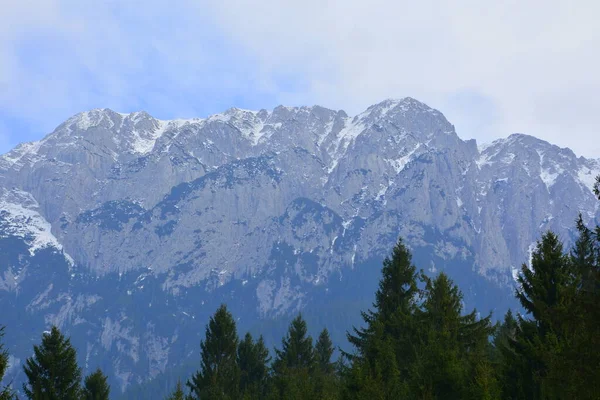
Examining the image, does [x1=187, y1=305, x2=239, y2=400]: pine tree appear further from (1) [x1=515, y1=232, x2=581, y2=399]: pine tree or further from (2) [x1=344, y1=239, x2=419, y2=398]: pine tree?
(1) [x1=515, y1=232, x2=581, y2=399]: pine tree

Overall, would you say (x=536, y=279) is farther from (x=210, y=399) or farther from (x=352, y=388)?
(x=210, y=399)

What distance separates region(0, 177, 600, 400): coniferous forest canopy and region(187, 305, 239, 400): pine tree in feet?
0.29

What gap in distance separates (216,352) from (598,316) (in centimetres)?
4152

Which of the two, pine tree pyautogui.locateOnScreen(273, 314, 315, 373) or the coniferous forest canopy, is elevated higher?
pine tree pyautogui.locateOnScreen(273, 314, 315, 373)

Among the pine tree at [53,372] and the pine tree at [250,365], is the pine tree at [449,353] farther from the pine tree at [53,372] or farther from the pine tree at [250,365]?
the pine tree at [250,365]

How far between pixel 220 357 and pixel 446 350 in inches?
1243

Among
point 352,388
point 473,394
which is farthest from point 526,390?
point 352,388

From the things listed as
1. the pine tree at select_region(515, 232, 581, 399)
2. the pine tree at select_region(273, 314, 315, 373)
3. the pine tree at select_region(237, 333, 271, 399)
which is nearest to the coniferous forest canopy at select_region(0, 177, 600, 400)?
the pine tree at select_region(515, 232, 581, 399)

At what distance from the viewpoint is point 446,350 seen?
99.6 ft

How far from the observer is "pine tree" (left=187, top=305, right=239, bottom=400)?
5619 cm

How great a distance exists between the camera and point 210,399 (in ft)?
166

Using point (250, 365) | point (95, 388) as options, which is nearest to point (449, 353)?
point (95, 388)

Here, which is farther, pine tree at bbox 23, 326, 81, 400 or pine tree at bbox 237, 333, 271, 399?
pine tree at bbox 237, 333, 271, 399

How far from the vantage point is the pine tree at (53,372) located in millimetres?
44312
